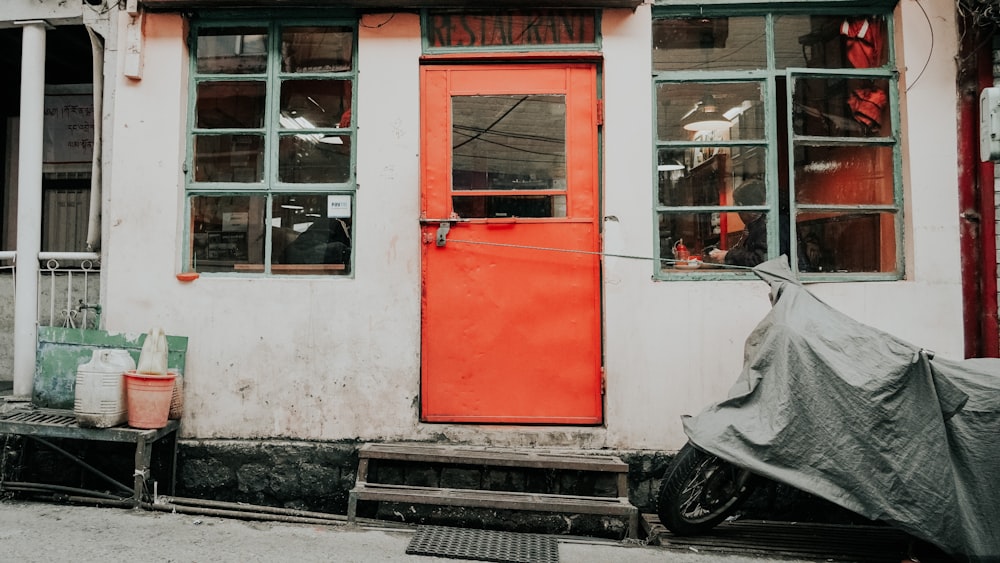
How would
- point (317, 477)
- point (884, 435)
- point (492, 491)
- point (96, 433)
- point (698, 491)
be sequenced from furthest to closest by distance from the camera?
1. point (317, 477)
2. point (492, 491)
3. point (96, 433)
4. point (698, 491)
5. point (884, 435)

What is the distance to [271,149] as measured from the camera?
487 cm

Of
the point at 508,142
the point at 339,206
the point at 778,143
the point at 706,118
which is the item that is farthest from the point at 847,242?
the point at 339,206

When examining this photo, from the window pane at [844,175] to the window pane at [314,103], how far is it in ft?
11.5

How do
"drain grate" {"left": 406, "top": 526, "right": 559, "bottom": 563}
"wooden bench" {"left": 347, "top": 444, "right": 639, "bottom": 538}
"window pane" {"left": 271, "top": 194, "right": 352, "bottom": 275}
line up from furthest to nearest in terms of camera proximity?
"window pane" {"left": 271, "top": 194, "right": 352, "bottom": 275}, "wooden bench" {"left": 347, "top": 444, "right": 639, "bottom": 538}, "drain grate" {"left": 406, "top": 526, "right": 559, "bottom": 563}

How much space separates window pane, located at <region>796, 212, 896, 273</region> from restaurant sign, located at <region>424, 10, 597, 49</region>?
2199mm

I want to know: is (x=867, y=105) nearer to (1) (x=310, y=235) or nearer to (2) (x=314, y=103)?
(2) (x=314, y=103)

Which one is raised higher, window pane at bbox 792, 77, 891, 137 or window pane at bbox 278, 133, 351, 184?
window pane at bbox 792, 77, 891, 137

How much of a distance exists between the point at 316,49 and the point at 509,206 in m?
1.97

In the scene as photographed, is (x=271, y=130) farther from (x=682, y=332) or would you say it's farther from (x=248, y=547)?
(x=682, y=332)

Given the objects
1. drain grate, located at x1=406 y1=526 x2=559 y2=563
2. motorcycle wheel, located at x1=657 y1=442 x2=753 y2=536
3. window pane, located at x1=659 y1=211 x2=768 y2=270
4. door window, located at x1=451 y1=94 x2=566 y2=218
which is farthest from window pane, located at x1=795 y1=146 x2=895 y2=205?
drain grate, located at x1=406 y1=526 x2=559 y2=563

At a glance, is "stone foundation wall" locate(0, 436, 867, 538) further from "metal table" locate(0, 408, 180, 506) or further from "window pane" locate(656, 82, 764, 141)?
"window pane" locate(656, 82, 764, 141)

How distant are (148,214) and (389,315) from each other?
1.99m

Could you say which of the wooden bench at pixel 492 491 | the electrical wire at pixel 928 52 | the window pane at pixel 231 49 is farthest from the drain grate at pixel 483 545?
the electrical wire at pixel 928 52

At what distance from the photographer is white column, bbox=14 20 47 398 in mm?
4883
